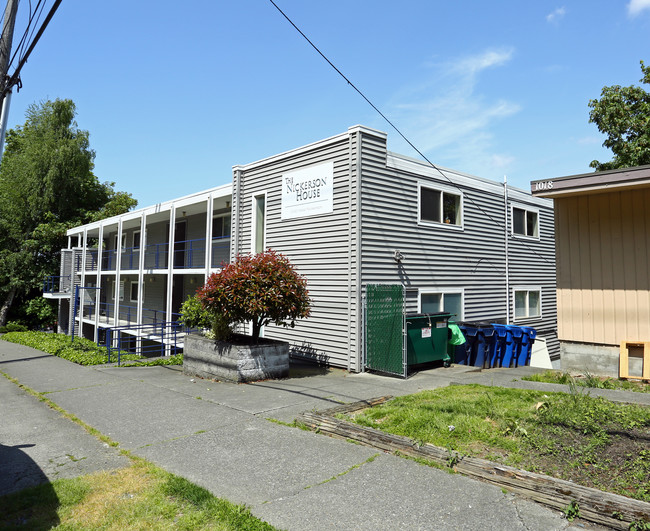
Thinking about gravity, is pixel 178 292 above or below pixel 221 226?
below

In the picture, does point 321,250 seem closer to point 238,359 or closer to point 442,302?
point 238,359

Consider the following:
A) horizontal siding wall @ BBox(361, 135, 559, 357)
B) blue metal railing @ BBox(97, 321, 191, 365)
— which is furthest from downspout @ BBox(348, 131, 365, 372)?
blue metal railing @ BBox(97, 321, 191, 365)

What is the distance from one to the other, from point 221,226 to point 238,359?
11.7m

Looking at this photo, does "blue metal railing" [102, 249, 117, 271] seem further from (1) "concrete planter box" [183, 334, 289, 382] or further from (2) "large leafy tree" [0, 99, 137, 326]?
(1) "concrete planter box" [183, 334, 289, 382]

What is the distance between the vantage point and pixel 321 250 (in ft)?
40.0

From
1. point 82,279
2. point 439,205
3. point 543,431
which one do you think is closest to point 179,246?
point 82,279

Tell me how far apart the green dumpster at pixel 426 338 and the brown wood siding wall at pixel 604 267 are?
2736mm

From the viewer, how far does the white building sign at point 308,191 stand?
12.0 meters

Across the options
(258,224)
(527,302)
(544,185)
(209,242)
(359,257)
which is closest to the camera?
(544,185)

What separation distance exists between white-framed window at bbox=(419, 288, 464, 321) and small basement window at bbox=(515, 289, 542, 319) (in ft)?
12.4

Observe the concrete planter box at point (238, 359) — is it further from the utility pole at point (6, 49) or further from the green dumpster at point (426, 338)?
the utility pole at point (6, 49)

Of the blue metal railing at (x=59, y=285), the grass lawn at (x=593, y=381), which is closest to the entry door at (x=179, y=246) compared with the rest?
the blue metal railing at (x=59, y=285)

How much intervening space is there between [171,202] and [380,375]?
1281 cm

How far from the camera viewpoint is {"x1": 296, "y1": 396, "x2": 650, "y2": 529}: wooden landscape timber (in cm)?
350
